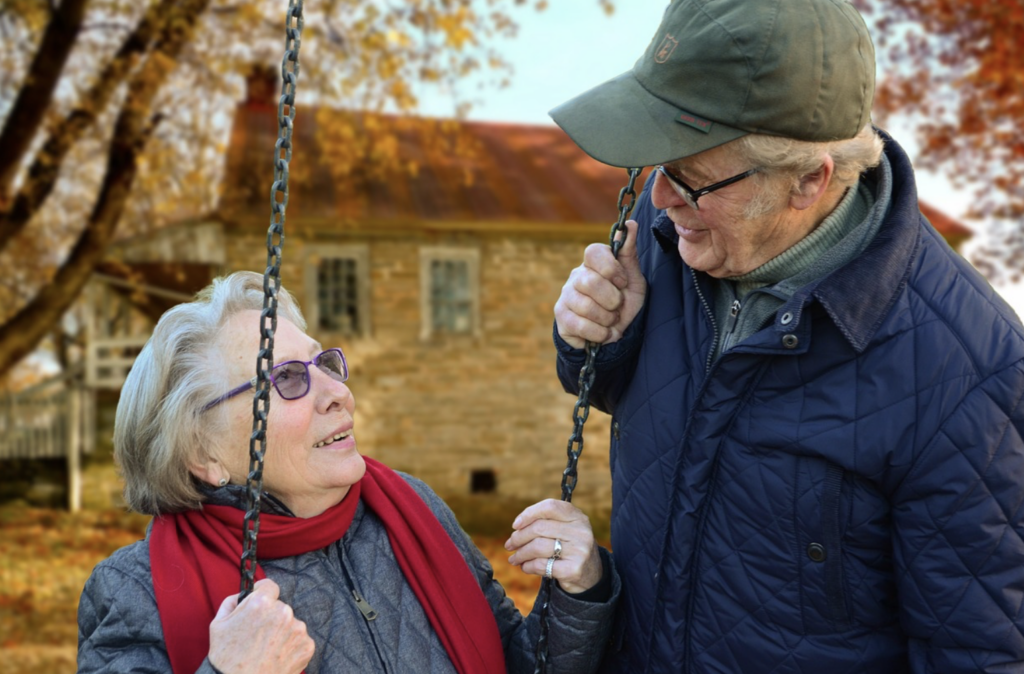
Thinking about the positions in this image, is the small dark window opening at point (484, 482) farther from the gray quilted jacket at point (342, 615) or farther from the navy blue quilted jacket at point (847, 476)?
the navy blue quilted jacket at point (847, 476)

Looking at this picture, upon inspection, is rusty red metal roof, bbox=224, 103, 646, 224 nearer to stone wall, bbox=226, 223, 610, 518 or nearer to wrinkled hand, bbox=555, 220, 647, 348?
stone wall, bbox=226, 223, 610, 518

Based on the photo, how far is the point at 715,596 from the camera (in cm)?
182

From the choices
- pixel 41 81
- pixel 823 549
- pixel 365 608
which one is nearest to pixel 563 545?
pixel 365 608

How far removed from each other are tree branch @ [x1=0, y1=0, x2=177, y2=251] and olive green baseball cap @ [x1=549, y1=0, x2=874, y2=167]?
7510 mm

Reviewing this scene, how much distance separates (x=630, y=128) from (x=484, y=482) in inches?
485

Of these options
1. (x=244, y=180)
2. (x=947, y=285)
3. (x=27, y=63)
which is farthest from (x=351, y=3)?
(x=947, y=285)

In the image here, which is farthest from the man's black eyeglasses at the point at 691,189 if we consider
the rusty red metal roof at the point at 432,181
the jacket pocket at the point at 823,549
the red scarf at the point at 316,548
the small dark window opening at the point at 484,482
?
the small dark window opening at the point at 484,482

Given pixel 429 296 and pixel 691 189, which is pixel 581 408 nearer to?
pixel 691 189

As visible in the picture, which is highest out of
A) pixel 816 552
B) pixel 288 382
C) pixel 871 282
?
pixel 871 282

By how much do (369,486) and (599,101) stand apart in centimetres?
112

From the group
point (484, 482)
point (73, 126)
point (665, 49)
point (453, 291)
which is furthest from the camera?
point (484, 482)

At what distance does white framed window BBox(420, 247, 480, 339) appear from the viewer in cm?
1350

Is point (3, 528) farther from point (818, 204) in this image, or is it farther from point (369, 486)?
point (818, 204)

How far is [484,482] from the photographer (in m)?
13.7
